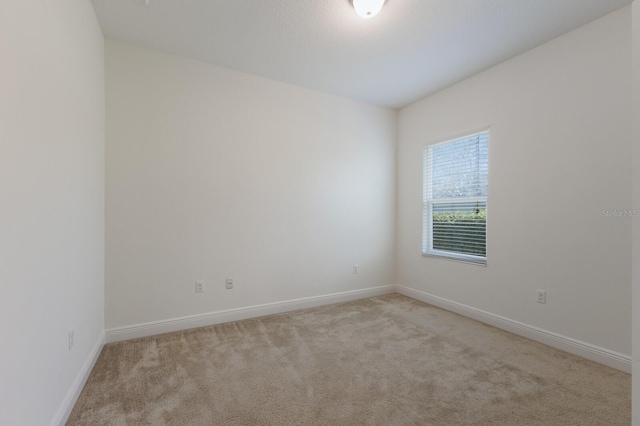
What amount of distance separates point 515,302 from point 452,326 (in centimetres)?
66

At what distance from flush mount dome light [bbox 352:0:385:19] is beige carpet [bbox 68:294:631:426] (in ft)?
8.84

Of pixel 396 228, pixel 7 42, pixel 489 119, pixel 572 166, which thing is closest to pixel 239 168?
pixel 7 42

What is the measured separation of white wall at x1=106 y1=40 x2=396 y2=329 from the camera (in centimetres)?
266

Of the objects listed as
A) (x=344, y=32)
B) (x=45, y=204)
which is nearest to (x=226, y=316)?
(x=45, y=204)

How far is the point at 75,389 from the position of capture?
1.76 meters

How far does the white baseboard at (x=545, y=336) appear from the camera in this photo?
2.19 m

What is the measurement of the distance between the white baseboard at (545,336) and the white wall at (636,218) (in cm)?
184

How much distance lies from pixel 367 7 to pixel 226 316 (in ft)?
10.3

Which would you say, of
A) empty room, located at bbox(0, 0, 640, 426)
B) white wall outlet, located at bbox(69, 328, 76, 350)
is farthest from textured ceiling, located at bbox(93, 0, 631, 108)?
white wall outlet, located at bbox(69, 328, 76, 350)

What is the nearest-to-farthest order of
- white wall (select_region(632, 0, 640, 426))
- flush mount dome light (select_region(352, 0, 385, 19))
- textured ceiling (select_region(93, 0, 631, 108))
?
white wall (select_region(632, 0, 640, 426))
flush mount dome light (select_region(352, 0, 385, 19))
textured ceiling (select_region(93, 0, 631, 108))

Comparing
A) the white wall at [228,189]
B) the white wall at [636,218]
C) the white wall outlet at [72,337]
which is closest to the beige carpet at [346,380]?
the white wall outlet at [72,337]

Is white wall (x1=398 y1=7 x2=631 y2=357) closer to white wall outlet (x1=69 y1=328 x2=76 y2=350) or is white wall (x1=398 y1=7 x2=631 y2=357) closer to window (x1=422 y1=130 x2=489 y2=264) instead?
window (x1=422 y1=130 x2=489 y2=264)

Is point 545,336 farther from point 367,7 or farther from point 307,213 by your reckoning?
point 367,7

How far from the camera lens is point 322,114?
3713 millimetres
